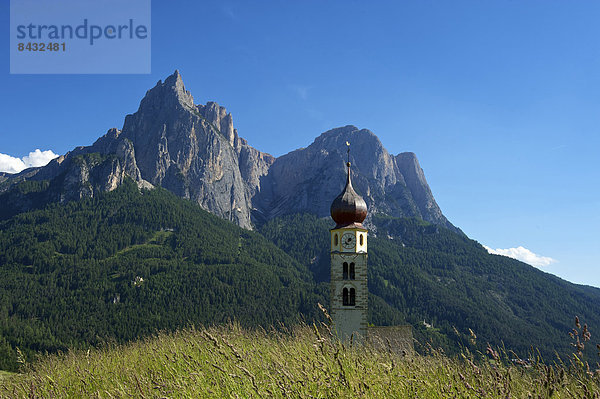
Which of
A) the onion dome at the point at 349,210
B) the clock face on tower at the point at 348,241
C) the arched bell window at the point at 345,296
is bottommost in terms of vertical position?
the arched bell window at the point at 345,296

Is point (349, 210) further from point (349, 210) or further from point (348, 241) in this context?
point (348, 241)

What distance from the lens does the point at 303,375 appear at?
16.1 feet

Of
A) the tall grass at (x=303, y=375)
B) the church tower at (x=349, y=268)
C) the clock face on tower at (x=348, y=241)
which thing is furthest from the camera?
the clock face on tower at (x=348, y=241)

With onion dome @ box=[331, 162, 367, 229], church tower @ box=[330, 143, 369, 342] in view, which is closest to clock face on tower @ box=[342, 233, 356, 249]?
church tower @ box=[330, 143, 369, 342]

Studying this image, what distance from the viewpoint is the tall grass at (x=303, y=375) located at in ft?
15.2

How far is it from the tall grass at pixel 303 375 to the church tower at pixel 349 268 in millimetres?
25120

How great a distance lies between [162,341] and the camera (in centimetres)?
986

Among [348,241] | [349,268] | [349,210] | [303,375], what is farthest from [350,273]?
[303,375]

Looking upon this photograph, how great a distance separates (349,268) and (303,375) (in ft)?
100

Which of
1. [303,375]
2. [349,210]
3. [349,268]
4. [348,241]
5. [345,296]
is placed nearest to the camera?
[303,375]

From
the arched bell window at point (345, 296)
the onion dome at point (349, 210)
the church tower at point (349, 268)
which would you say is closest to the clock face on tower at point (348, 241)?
the church tower at point (349, 268)

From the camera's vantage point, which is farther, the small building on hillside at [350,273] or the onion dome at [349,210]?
the onion dome at [349,210]

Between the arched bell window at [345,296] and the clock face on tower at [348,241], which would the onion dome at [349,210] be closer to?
the clock face on tower at [348,241]

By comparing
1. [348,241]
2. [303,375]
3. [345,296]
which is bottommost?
[345,296]
